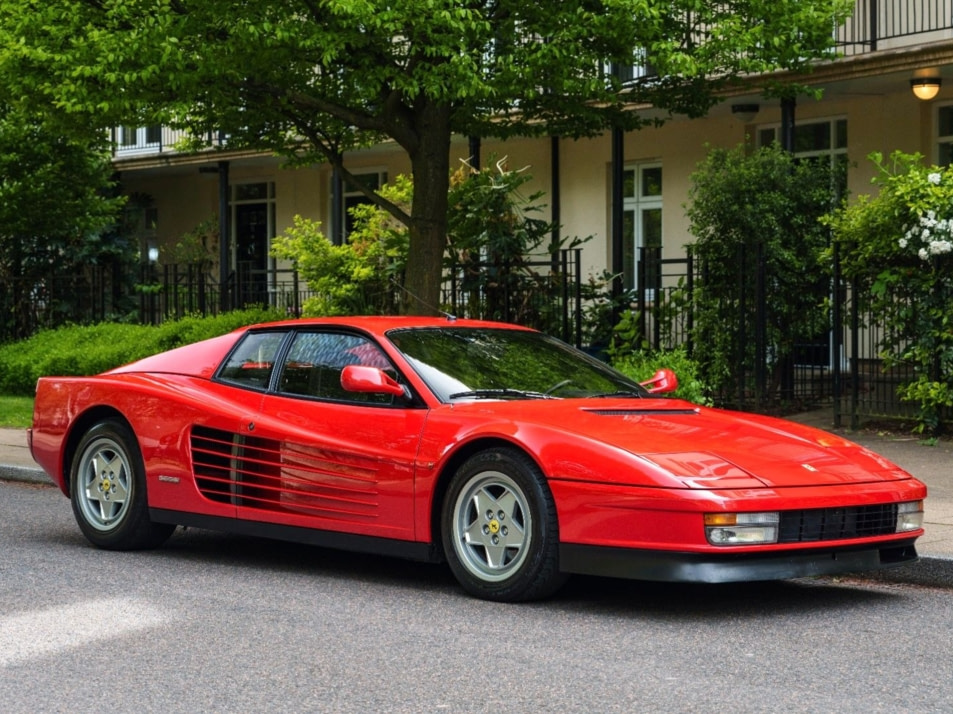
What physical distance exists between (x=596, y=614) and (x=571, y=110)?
9.56m

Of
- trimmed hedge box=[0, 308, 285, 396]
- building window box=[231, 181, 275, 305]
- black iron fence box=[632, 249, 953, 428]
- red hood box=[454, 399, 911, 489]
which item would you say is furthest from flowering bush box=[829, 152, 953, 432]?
building window box=[231, 181, 275, 305]

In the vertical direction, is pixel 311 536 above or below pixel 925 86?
below

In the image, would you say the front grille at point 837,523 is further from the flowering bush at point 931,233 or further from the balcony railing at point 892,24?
the balcony railing at point 892,24

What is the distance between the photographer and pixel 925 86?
17906 mm

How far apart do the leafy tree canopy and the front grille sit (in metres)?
6.99

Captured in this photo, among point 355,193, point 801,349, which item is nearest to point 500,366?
point 801,349

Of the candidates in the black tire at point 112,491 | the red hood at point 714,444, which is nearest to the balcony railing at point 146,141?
the black tire at point 112,491

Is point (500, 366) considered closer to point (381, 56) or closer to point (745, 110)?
point (381, 56)

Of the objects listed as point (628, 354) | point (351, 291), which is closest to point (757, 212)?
point (628, 354)

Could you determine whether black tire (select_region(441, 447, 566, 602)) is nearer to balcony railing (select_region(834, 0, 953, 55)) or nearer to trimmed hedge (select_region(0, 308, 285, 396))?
trimmed hedge (select_region(0, 308, 285, 396))

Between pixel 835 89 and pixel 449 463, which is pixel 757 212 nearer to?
pixel 835 89

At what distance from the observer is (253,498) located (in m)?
8.12

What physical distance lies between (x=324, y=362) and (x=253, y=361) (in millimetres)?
525

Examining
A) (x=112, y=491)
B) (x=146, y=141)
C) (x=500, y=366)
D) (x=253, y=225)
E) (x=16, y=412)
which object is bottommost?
(x=16, y=412)
